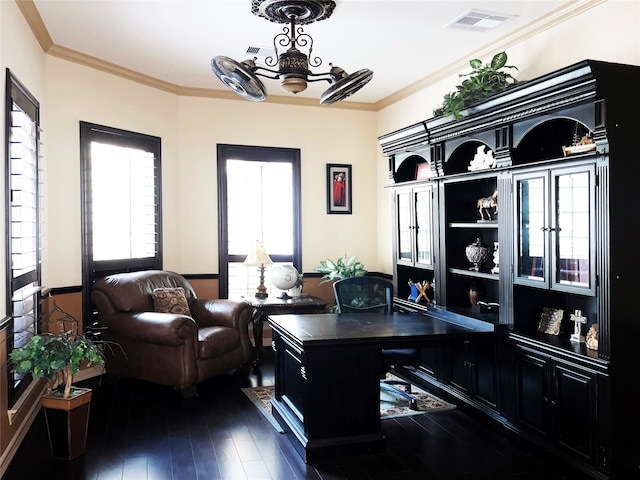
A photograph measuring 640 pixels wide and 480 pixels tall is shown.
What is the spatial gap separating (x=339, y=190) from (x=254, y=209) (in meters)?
1.01

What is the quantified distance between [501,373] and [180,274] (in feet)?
11.6

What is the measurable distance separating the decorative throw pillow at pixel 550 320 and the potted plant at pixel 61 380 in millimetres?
2776

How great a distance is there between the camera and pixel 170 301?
5.12 metres

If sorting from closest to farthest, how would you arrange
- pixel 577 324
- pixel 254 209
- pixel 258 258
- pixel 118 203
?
pixel 577 324 → pixel 118 203 → pixel 258 258 → pixel 254 209

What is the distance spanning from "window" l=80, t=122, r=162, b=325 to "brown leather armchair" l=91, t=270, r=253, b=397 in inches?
10.4

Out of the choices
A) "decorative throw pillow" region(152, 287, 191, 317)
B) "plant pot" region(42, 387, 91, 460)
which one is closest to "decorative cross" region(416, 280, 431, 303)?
"decorative throw pillow" region(152, 287, 191, 317)

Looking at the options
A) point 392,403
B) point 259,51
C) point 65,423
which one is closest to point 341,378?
point 392,403

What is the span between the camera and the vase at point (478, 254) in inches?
172

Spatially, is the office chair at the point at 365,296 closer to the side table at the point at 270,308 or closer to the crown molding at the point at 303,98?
the side table at the point at 270,308

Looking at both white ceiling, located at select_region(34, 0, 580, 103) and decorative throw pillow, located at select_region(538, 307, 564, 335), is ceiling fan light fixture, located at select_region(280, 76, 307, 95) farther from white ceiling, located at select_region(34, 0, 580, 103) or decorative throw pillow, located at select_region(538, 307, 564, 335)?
decorative throw pillow, located at select_region(538, 307, 564, 335)

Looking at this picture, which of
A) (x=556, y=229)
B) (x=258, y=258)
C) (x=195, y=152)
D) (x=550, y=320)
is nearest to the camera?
(x=556, y=229)

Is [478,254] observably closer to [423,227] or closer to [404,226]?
[423,227]

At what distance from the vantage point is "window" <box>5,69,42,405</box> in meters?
3.57

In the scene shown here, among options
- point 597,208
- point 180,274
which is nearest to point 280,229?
point 180,274
